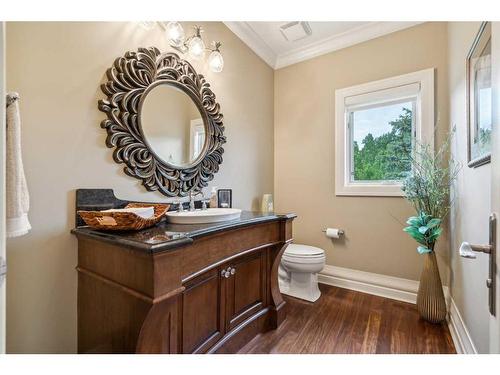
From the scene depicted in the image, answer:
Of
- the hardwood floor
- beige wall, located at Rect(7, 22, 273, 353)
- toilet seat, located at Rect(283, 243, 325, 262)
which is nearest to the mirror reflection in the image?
beige wall, located at Rect(7, 22, 273, 353)

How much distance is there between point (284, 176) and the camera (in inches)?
110

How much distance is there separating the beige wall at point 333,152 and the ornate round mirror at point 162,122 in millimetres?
1073

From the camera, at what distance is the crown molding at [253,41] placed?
2.18 meters

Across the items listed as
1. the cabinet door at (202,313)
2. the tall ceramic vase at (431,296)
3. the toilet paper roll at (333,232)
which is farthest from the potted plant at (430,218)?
the cabinet door at (202,313)

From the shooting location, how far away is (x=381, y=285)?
Result: 2.20m

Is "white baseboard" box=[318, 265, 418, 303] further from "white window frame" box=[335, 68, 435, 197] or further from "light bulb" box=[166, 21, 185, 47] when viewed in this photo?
"light bulb" box=[166, 21, 185, 47]

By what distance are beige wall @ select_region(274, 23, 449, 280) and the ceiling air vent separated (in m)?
0.31

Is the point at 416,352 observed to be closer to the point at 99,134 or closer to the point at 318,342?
the point at 318,342

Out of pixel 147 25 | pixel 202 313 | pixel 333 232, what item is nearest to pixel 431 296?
pixel 333 232

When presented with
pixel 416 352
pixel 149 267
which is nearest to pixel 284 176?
pixel 416 352

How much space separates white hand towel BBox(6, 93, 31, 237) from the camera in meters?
0.80

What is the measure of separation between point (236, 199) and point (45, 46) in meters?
1.61
